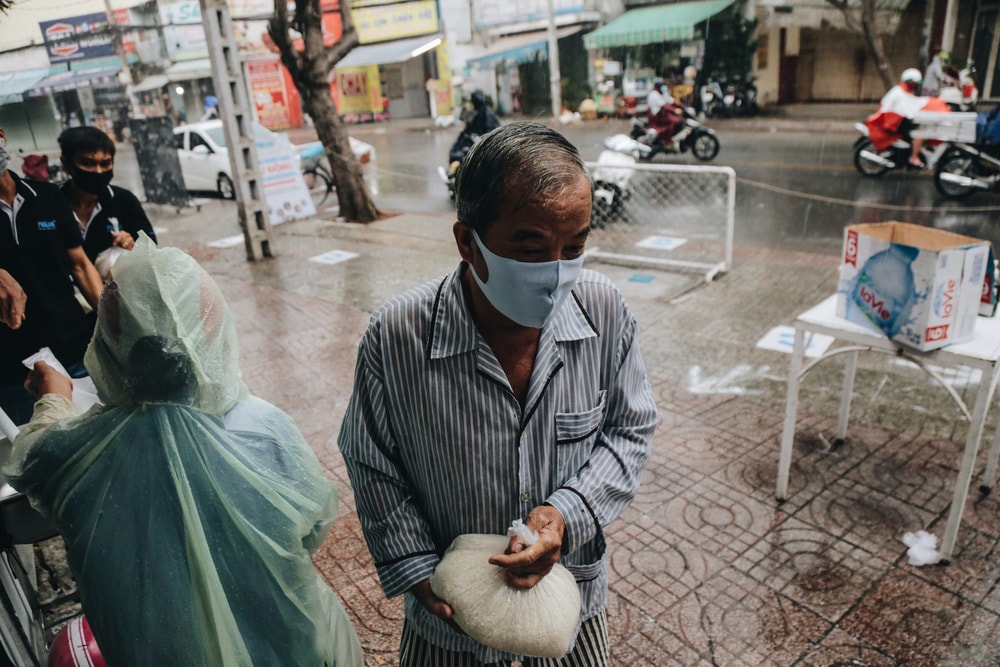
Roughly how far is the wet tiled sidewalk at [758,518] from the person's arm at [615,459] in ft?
4.16

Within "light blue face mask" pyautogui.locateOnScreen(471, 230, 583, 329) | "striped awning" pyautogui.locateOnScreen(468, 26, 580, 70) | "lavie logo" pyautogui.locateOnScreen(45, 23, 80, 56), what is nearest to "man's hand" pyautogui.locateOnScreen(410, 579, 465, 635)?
"light blue face mask" pyautogui.locateOnScreen(471, 230, 583, 329)

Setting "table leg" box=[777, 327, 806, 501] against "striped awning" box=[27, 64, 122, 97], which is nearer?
"table leg" box=[777, 327, 806, 501]

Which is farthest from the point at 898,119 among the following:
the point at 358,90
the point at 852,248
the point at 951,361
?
the point at 358,90

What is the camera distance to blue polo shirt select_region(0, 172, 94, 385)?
2.54 m

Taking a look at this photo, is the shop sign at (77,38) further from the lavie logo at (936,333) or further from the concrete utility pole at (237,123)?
the lavie logo at (936,333)

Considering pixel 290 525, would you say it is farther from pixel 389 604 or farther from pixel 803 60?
pixel 803 60

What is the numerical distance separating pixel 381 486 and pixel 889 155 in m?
11.1

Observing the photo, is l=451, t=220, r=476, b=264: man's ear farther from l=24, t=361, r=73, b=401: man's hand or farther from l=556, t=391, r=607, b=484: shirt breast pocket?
l=24, t=361, r=73, b=401: man's hand

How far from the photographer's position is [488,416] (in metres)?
1.42

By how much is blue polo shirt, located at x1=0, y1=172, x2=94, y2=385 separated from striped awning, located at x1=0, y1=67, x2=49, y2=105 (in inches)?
28.8

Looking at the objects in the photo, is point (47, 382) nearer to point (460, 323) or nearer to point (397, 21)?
point (460, 323)

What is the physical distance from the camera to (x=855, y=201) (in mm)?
9398

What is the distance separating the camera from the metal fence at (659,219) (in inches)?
276

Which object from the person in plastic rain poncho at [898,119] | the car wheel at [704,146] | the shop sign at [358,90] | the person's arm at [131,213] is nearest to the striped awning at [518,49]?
the shop sign at [358,90]
